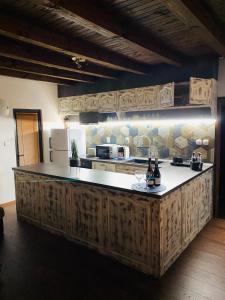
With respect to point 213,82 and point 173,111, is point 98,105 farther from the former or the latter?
point 213,82

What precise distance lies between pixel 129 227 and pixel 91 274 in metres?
0.67

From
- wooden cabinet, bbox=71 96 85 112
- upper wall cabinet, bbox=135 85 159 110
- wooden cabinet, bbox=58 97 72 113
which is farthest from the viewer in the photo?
wooden cabinet, bbox=58 97 72 113

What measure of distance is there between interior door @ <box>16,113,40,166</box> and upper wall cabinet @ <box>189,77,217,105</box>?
356cm

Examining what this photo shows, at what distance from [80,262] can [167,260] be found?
103 centimetres

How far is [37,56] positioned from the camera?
335 cm

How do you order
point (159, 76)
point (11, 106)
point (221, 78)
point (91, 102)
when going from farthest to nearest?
1. point (91, 102)
2. point (11, 106)
3. point (159, 76)
4. point (221, 78)

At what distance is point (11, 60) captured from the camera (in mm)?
3766

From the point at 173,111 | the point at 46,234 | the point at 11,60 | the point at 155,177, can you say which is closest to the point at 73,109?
the point at 11,60

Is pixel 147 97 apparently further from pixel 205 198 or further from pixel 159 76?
pixel 205 198

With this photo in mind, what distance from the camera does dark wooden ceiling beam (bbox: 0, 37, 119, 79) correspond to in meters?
3.00

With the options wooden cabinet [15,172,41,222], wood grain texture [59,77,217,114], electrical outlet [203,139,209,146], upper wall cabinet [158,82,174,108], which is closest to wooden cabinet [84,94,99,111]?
wood grain texture [59,77,217,114]

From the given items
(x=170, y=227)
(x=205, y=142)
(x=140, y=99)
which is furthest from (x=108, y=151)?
(x=170, y=227)

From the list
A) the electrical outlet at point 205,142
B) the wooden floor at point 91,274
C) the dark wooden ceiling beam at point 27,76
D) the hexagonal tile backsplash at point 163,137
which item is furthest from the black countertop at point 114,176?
the dark wooden ceiling beam at point 27,76

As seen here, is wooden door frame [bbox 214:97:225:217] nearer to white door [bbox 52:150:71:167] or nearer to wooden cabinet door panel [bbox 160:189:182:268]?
wooden cabinet door panel [bbox 160:189:182:268]
